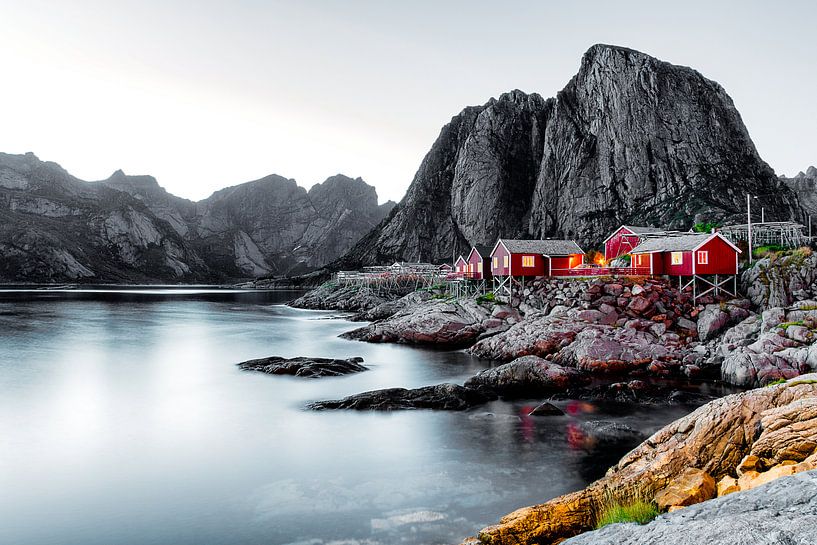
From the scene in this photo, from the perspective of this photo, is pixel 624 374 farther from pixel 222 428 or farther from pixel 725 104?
pixel 725 104

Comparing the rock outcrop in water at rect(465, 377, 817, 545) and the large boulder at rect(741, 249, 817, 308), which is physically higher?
the large boulder at rect(741, 249, 817, 308)

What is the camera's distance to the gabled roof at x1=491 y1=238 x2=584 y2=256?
5316cm

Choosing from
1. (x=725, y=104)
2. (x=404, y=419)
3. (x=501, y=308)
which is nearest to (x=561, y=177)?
(x=725, y=104)

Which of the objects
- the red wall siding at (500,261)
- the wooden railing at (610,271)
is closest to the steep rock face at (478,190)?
the red wall siding at (500,261)

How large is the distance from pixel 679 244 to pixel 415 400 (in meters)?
31.3

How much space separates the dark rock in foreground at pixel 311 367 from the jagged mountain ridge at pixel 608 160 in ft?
238

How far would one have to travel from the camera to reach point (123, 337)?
59.5 m

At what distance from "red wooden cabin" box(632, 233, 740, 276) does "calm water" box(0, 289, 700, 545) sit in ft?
68.4

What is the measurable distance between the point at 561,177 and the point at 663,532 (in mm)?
119134

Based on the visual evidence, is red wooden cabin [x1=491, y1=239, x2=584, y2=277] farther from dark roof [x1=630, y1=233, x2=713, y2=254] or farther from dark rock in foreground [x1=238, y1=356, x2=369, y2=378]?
dark rock in foreground [x1=238, y1=356, x2=369, y2=378]

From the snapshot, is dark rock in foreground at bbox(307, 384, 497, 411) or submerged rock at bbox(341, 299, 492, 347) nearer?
dark rock in foreground at bbox(307, 384, 497, 411)

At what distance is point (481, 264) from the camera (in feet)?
199

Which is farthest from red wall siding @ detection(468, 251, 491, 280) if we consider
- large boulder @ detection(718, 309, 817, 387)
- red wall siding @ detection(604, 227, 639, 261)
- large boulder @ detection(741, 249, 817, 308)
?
large boulder @ detection(718, 309, 817, 387)

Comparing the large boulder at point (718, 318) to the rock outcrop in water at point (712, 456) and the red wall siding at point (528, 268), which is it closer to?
the red wall siding at point (528, 268)
